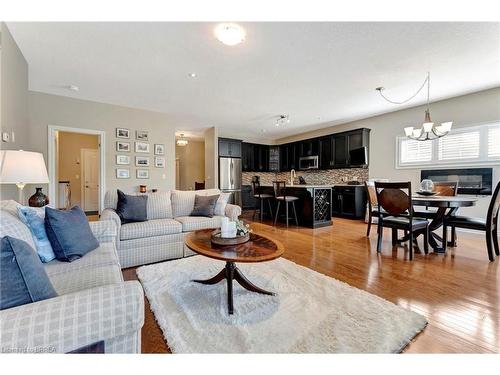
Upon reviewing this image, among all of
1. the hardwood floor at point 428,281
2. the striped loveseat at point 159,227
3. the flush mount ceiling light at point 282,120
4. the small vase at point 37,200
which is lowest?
the hardwood floor at point 428,281

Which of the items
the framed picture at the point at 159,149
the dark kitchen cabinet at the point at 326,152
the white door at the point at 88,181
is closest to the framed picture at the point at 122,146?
the framed picture at the point at 159,149

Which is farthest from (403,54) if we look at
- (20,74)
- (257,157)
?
(257,157)

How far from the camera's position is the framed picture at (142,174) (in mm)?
5049

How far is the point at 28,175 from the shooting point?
1926 millimetres

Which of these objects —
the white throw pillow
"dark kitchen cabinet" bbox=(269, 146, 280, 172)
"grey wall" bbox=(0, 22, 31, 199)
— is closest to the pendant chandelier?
the white throw pillow

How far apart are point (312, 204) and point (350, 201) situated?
169 centimetres

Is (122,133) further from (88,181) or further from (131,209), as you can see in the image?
(88,181)

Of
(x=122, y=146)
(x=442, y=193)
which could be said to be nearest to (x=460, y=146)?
(x=442, y=193)

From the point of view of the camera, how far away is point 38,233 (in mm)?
1621

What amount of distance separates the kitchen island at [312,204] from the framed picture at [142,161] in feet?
10.7

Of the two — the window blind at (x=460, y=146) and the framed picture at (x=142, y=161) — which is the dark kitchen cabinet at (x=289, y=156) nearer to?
the window blind at (x=460, y=146)

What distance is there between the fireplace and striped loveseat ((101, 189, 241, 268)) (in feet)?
13.9
